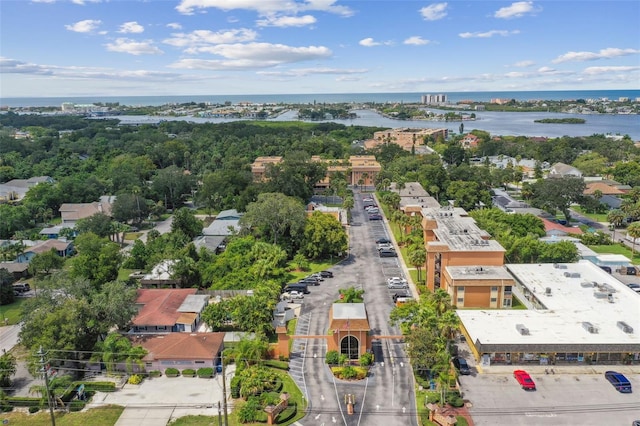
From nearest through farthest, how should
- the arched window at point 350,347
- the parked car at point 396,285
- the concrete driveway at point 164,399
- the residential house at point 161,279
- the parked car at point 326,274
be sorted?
the concrete driveway at point 164,399
the arched window at point 350,347
the residential house at point 161,279
the parked car at point 396,285
the parked car at point 326,274

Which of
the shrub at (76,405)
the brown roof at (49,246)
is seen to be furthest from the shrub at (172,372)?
the brown roof at (49,246)

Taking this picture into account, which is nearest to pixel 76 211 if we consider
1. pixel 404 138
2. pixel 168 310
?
pixel 168 310

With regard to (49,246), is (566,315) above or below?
below

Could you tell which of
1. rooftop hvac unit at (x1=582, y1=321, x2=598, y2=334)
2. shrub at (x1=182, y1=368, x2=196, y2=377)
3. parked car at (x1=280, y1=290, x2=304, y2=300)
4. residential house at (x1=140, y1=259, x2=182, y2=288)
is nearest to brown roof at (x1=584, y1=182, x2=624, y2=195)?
rooftop hvac unit at (x1=582, y1=321, x2=598, y2=334)

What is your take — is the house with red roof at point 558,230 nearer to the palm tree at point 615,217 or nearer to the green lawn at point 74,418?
the palm tree at point 615,217

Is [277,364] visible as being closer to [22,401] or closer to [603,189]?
[22,401]

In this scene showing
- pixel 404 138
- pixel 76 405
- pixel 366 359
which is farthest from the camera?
pixel 404 138
